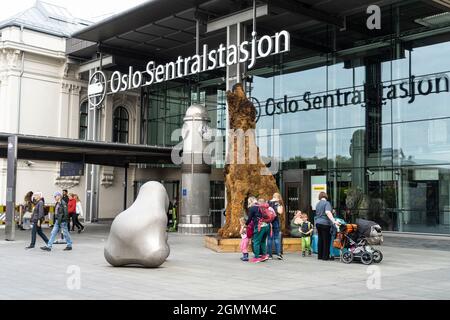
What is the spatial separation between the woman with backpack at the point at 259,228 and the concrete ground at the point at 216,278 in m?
0.59

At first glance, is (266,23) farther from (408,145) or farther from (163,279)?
(163,279)

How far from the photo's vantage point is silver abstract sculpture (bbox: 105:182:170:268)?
12461 mm

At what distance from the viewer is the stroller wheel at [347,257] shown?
46.4ft

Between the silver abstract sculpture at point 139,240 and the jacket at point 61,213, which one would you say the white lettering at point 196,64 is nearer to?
the jacket at point 61,213

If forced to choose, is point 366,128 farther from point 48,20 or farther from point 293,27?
point 48,20

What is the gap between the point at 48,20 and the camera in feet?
120

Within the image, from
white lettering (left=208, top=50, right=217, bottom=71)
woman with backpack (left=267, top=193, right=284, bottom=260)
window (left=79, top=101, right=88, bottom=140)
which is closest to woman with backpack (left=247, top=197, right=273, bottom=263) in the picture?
woman with backpack (left=267, top=193, right=284, bottom=260)

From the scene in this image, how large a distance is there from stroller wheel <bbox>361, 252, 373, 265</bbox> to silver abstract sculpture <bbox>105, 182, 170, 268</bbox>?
4872 mm

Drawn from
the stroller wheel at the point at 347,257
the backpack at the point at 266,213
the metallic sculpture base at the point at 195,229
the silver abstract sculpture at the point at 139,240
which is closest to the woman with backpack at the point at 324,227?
the stroller wheel at the point at 347,257

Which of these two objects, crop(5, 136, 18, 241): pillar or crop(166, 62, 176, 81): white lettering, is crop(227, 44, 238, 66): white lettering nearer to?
crop(166, 62, 176, 81): white lettering

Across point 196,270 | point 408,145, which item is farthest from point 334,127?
point 196,270

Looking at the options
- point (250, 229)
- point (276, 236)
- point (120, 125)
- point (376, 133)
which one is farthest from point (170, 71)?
point (250, 229)

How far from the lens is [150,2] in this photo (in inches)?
1019
